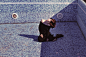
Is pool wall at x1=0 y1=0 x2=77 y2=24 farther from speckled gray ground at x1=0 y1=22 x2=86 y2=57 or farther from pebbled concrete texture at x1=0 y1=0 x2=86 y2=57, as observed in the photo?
speckled gray ground at x1=0 y1=22 x2=86 y2=57

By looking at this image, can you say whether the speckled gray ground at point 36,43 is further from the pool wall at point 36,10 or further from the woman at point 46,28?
the pool wall at point 36,10

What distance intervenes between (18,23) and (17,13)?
60 centimetres

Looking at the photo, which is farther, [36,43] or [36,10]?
[36,10]

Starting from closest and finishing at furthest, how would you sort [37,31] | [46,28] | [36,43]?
[46,28]
[36,43]
[37,31]

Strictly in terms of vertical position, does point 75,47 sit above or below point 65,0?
below

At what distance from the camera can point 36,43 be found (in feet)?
17.3

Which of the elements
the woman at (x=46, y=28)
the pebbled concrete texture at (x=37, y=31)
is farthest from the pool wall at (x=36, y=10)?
the woman at (x=46, y=28)

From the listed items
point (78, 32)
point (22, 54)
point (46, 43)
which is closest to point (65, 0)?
point (78, 32)

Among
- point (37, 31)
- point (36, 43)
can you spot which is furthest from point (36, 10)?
point (36, 43)

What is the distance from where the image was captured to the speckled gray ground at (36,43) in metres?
4.73

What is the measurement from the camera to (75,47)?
5.00 metres

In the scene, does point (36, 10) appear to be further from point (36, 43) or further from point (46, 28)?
point (36, 43)

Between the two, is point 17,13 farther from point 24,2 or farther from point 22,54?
point 22,54

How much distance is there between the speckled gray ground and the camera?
4.73 meters
